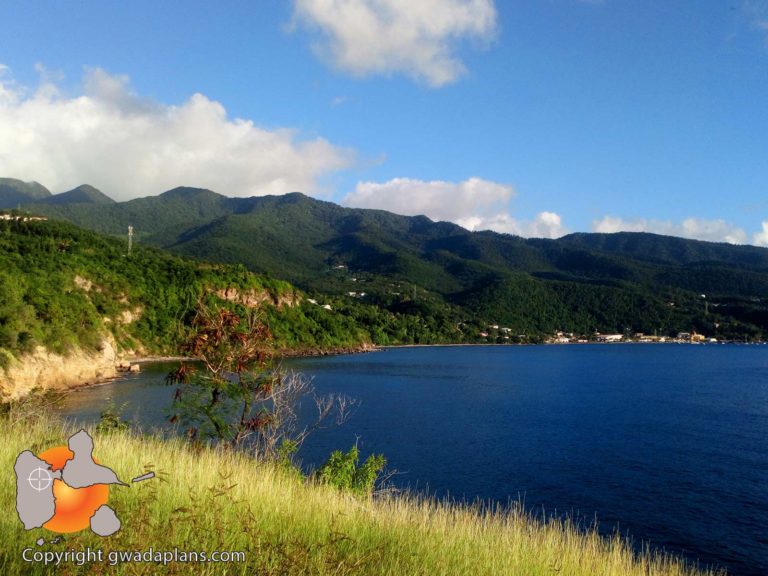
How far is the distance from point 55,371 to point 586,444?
4480cm

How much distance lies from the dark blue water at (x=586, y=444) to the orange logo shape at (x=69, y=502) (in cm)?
1932

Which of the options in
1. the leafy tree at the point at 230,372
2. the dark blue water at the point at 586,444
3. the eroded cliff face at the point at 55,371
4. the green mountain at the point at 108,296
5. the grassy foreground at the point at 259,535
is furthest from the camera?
the green mountain at the point at 108,296

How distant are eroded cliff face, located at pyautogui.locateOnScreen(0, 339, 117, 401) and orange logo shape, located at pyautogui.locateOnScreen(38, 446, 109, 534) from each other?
111 ft

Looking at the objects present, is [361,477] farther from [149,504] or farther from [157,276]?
[157,276]

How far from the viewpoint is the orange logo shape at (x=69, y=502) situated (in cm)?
370

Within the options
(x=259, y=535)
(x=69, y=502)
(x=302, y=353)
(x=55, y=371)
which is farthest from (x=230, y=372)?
(x=302, y=353)

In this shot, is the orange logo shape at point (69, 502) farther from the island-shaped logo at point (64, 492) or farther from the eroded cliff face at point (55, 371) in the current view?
the eroded cliff face at point (55, 371)

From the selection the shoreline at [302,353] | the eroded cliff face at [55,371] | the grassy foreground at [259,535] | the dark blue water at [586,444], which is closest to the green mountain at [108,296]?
the eroded cliff face at [55,371]

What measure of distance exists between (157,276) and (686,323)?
586 ft

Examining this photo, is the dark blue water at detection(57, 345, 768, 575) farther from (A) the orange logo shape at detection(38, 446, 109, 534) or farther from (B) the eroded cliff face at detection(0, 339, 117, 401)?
(A) the orange logo shape at detection(38, 446, 109, 534)

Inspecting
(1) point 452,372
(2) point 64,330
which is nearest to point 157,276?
(2) point 64,330

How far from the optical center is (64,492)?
150 inches

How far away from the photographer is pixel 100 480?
13.4ft

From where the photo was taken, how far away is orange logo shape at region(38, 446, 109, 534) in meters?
3.70
